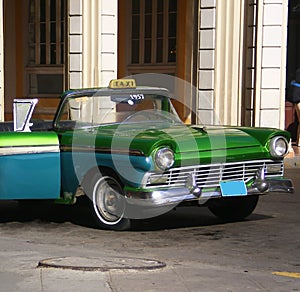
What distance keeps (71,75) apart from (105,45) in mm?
853

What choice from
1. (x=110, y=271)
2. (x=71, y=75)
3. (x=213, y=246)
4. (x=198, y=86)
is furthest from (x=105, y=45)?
(x=110, y=271)

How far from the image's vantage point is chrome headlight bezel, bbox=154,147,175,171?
24.8 feet

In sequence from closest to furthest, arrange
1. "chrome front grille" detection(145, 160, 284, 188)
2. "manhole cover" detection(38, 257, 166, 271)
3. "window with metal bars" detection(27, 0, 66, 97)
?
"manhole cover" detection(38, 257, 166, 271)
"chrome front grille" detection(145, 160, 284, 188)
"window with metal bars" detection(27, 0, 66, 97)

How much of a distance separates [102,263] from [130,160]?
4.93ft

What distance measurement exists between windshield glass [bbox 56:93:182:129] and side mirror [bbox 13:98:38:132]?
0.34 m

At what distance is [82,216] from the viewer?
9273 millimetres

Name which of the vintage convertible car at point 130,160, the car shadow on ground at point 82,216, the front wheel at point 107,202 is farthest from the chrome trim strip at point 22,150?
the car shadow on ground at point 82,216

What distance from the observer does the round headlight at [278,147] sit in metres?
8.28

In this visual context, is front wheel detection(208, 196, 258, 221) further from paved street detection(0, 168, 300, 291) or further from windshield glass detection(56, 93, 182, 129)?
windshield glass detection(56, 93, 182, 129)

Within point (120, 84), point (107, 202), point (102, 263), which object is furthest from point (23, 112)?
point (102, 263)

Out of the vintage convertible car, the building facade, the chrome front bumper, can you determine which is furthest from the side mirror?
the building facade

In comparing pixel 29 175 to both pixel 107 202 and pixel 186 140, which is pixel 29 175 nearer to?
pixel 107 202

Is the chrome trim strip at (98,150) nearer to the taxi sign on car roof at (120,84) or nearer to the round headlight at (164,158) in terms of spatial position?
the round headlight at (164,158)

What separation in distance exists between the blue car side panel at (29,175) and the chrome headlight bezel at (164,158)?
132 centimetres
